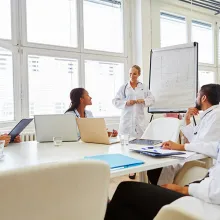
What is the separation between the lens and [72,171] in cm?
76

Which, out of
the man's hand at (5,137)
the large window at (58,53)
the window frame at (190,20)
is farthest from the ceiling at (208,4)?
the man's hand at (5,137)

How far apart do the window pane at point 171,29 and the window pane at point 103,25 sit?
2.81 ft

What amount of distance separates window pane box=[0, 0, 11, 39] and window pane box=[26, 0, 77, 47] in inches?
9.7

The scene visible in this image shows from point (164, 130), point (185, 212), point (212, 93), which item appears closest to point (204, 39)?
point (164, 130)

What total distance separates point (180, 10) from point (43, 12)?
8.73 feet

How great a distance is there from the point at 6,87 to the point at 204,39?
14.0 ft

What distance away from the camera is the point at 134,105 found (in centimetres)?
338

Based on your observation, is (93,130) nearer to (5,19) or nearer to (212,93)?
(212,93)

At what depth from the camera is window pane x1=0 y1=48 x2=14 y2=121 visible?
10.7 feet

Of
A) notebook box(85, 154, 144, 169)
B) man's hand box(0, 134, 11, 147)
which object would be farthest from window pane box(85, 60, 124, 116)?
notebook box(85, 154, 144, 169)

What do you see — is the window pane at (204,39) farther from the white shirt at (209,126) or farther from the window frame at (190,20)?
the white shirt at (209,126)

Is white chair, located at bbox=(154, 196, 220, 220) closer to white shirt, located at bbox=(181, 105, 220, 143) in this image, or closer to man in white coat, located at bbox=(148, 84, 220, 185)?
man in white coat, located at bbox=(148, 84, 220, 185)

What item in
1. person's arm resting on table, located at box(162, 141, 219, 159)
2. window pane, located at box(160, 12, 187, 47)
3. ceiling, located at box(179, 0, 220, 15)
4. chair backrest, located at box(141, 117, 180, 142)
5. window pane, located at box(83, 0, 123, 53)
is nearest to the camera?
person's arm resting on table, located at box(162, 141, 219, 159)

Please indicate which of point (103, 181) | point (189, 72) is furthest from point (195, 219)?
point (189, 72)
